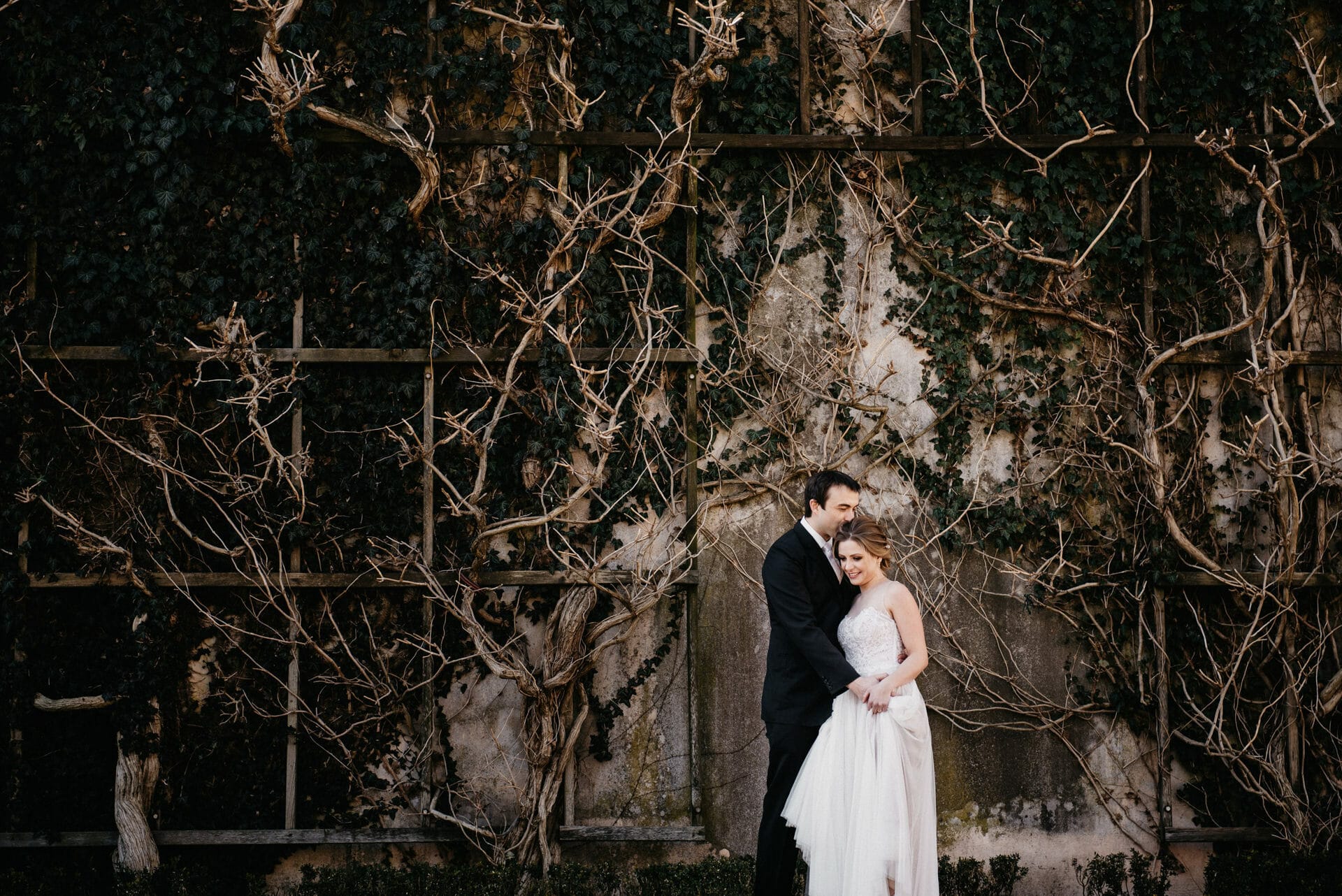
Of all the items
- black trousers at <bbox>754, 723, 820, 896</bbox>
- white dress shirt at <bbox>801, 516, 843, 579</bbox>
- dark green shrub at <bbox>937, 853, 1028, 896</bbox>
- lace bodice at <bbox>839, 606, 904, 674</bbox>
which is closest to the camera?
lace bodice at <bbox>839, 606, 904, 674</bbox>

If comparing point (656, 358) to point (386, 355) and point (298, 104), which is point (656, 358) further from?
point (298, 104)

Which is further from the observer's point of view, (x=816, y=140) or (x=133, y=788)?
(x=816, y=140)

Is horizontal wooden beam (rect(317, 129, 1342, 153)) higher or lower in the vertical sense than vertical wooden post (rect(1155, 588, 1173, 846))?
higher

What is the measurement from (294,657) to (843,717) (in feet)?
8.75

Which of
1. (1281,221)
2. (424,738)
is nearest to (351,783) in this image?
(424,738)

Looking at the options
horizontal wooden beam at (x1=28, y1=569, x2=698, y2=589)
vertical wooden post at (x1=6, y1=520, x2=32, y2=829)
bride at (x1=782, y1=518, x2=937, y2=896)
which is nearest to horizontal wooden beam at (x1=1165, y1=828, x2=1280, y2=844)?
bride at (x1=782, y1=518, x2=937, y2=896)

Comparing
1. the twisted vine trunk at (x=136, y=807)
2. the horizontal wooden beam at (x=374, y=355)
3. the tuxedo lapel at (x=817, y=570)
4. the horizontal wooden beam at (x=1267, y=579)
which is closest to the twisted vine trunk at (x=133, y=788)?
the twisted vine trunk at (x=136, y=807)

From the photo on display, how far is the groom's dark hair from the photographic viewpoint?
438cm

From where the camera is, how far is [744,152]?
5.41 metres

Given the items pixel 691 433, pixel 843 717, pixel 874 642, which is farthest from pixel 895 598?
pixel 691 433

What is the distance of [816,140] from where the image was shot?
211 inches

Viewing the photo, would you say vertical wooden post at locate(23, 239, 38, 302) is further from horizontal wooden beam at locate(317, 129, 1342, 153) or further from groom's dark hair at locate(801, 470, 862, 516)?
groom's dark hair at locate(801, 470, 862, 516)

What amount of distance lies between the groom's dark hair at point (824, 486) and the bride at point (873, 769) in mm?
167

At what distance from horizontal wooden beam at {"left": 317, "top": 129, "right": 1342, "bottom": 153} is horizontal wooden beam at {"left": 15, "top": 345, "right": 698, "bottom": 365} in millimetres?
1031
